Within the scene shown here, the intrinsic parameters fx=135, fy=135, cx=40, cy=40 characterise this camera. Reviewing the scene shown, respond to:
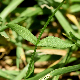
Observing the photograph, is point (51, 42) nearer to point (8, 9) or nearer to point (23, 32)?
point (23, 32)

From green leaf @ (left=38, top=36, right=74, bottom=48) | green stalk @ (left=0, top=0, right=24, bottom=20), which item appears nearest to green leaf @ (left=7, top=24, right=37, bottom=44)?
green leaf @ (left=38, top=36, right=74, bottom=48)

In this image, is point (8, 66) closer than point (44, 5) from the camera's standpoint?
No

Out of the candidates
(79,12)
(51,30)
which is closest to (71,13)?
(79,12)

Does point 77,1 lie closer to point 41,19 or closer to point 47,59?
point 41,19

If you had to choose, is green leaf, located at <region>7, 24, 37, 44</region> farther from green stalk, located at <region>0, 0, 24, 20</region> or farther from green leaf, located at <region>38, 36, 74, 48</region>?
green stalk, located at <region>0, 0, 24, 20</region>

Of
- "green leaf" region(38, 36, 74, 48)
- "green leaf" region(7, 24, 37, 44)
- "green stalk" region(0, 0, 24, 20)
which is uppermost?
"green stalk" region(0, 0, 24, 20)

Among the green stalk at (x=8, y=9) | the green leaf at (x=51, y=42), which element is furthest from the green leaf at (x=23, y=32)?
the green stalk at (x=8, y=9)

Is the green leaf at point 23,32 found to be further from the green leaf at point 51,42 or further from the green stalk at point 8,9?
the green stalk at point 8,9

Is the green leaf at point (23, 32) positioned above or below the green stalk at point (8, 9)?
below

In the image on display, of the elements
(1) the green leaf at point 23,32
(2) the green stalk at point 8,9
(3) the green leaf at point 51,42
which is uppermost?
(2) the green stalk at point 8,9

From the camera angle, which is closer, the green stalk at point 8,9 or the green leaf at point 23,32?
the green leaf at point 23,32

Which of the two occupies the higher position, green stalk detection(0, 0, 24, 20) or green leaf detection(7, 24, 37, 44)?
green stalk detection(0, 0, 24, 20)
